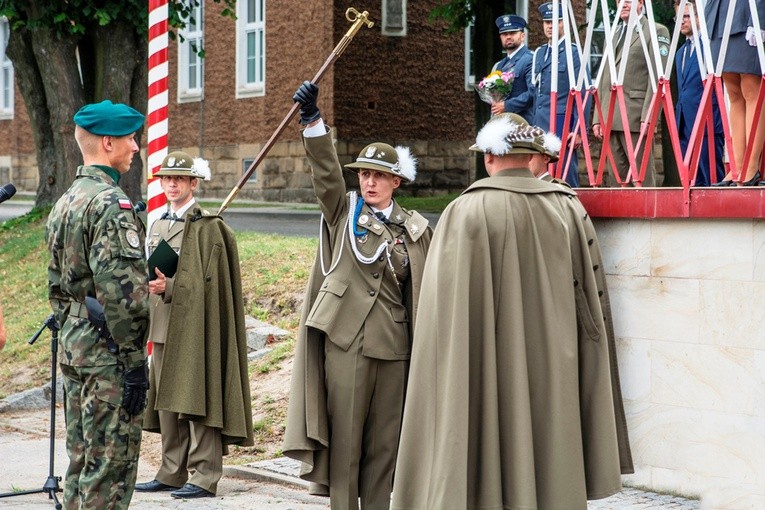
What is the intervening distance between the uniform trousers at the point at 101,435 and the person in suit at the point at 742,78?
11.9 feet

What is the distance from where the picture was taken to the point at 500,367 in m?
5.52

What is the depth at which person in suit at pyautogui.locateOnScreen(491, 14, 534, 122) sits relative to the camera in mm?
10312

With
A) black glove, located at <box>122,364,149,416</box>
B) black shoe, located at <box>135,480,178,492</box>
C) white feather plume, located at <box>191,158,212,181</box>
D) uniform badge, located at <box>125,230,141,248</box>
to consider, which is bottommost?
black shoe, located at <box>135,480,178,492</box>

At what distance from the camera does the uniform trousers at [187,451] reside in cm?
795

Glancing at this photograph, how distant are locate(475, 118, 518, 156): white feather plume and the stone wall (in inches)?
69.4

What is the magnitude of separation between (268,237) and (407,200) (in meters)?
9.13

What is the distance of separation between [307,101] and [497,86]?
400 cm

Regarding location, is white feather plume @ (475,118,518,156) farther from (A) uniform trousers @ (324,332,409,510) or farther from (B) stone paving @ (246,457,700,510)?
(B) stone paving @ (246,457,700,510)

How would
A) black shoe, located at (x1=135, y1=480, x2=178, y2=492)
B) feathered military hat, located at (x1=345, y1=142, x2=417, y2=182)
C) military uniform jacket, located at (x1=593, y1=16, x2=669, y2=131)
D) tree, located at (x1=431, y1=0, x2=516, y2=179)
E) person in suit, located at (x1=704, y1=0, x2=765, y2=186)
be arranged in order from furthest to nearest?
tree, located at (x1=431, y1=0, x2=516, y2=179) < military uniform jacket, located at (x1=593, y1=16, x2=669, y2=131) < black shoe, located at (x1=135, y1=480, x2=178, y2=492) < person in suit, located at (x1=704, y1=0, x2=765, y2=186) < feathered military hat, located at (x1=345, y1=142, x2=417, y2=182)

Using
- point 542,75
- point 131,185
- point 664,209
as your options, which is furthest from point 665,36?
point 131,185

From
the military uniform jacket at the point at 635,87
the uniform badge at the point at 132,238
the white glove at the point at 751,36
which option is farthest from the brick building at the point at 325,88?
the uniform badge at the point at 132,238

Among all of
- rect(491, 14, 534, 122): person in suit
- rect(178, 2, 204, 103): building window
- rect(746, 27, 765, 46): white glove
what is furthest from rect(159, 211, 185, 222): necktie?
rect(178, 2, 204, 103): building window

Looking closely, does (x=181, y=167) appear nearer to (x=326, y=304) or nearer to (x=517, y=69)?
(x=326, y=304)

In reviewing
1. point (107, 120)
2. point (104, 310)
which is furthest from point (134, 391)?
point (107, 120)
